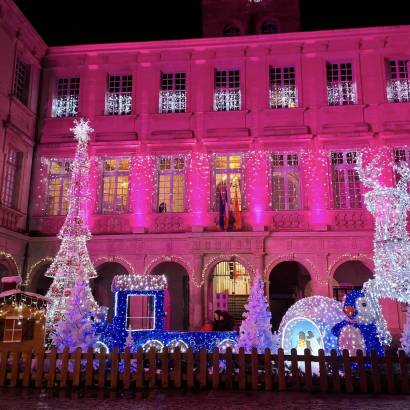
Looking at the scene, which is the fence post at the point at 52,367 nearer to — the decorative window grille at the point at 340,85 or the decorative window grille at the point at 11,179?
the decorative window grille at the point at 11,179

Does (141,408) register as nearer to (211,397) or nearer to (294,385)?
(211,397)

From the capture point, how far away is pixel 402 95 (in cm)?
1903

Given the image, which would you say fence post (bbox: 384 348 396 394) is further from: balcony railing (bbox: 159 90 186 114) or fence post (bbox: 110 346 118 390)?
balcony railing (bbox: 159 90 186 114)

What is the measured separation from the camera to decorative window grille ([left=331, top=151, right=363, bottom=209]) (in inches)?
727

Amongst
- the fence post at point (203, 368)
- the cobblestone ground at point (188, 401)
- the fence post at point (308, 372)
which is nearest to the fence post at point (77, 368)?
the cobblestone ground at point (188, 401)

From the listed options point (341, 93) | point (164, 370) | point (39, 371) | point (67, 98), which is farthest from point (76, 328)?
point (341, 93)

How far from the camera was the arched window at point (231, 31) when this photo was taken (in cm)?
2128

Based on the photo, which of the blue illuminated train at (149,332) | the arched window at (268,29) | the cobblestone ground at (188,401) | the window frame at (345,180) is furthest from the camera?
the arched window at (268,29)

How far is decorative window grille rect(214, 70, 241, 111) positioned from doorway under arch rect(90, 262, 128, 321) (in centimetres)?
811

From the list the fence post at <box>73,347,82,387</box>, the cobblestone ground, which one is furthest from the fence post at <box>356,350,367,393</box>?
the fence post at <box>73,347,82,387</box>

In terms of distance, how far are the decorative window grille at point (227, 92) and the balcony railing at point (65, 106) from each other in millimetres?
5834

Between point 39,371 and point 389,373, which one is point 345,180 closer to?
point 389,373

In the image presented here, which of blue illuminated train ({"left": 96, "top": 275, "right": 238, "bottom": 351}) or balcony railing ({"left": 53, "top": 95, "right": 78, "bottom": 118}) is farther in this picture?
balcony railing ({"left": 53, "top": 95, "right": 78, "bottom": 118})

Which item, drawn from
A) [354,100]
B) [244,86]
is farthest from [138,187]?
[354,100]
